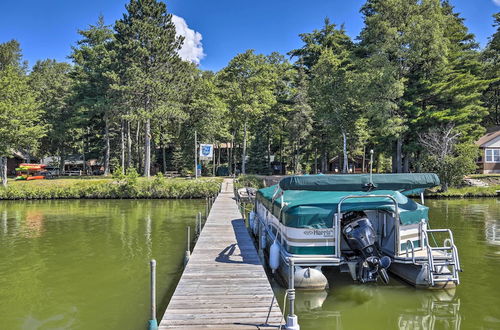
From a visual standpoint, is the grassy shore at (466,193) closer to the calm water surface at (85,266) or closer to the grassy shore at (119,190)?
the grassy shore at (119,190)

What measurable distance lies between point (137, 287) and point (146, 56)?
33695 millimetres

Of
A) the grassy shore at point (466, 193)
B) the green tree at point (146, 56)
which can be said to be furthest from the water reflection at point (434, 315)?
the green tree at point (146, 56)

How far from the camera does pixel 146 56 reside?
39594 millimetres

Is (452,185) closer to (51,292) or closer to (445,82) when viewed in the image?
(445,82)

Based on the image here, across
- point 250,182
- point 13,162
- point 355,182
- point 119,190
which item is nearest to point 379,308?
point 355,182

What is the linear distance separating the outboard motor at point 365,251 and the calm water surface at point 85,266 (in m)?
5.03

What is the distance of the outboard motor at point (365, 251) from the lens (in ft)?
30.0

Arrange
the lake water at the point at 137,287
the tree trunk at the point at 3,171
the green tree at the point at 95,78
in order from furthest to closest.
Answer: the green tree at the point at 95,78, the tree trunk at the point at 3,171, the lake water at the point at 137,287

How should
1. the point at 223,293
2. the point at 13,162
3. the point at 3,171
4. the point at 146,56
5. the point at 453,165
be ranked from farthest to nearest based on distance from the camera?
the point at 13,162 → the point at 146,56 → the point at 3,171 → the point at 453,165 → the point at 223,293

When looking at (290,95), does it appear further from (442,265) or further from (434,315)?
(434,315)

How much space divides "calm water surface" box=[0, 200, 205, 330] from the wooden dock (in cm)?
136

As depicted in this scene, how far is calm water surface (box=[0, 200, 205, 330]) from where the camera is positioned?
867cm

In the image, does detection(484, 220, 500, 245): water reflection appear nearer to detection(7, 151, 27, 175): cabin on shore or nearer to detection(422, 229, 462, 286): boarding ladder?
detection(422, 229, 462, 286): boarding ladder

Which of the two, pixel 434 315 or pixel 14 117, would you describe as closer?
pixel 434 315
